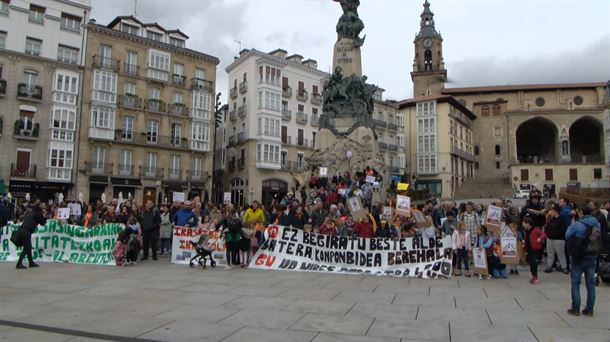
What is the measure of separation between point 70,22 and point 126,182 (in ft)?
48.5

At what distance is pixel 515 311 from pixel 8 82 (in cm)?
4151

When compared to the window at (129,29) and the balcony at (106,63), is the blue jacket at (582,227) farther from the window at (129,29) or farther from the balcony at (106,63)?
the window at (129,29)

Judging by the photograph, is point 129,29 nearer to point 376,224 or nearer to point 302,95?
point 302,95

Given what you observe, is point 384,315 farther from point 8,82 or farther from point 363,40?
point 8,82

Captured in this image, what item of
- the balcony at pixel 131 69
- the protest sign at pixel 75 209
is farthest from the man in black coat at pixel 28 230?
the balcony at pixel 131 69

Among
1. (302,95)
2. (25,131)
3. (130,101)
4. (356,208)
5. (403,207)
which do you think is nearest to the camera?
(356,208)

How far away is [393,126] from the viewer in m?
69.4

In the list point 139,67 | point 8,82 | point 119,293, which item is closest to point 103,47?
point 139,67

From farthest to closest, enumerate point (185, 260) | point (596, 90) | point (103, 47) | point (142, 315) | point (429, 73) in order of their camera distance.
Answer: point (429, 73) < point (596, 90) < point (103, 47) < point (185, 260) < point (142, 315)

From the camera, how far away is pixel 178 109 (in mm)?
46500

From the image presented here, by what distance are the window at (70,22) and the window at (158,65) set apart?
6.46 m

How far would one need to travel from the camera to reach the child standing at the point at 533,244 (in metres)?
10.5

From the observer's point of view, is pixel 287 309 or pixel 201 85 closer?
pixel 287 309

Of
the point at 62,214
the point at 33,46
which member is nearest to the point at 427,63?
the point at 33,46
